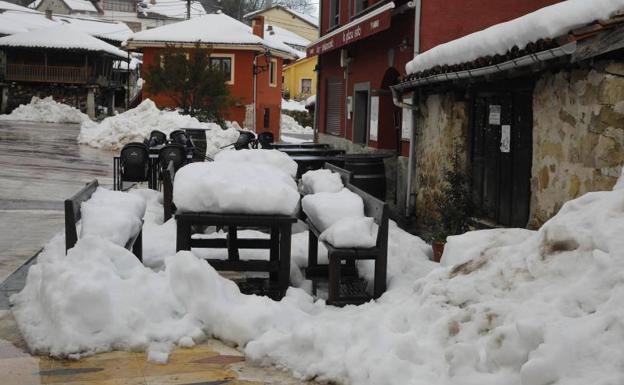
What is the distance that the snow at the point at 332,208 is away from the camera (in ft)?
19.7

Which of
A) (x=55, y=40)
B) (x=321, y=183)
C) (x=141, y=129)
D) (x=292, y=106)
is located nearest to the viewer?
(x=321, y=183)

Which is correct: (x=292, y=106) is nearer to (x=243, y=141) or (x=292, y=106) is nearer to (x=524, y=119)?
(x=243, y=141)

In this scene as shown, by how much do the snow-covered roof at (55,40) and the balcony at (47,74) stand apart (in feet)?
5.02

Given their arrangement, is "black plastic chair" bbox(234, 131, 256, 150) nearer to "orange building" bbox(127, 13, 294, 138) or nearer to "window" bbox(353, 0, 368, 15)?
"window" bbox(353, 0, 368, 15)

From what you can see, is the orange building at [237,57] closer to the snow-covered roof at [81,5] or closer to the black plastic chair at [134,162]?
the black plastic chair at [134,162]

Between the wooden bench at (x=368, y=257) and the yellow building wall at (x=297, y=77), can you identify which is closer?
the wooden bench at (x=368, y=257)

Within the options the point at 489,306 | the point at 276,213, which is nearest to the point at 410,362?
the point at 489,306

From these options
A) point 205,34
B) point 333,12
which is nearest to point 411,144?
point 333,12

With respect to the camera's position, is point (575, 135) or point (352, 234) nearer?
point (352, 234)

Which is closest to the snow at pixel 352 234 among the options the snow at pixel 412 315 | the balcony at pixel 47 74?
the snow at pixel 412 315

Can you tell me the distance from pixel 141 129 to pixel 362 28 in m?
12.7

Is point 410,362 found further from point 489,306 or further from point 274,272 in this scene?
point 274,272

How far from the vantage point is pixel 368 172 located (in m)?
11.0

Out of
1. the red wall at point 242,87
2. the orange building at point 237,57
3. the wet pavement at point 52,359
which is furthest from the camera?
the orange building at point 237,57
